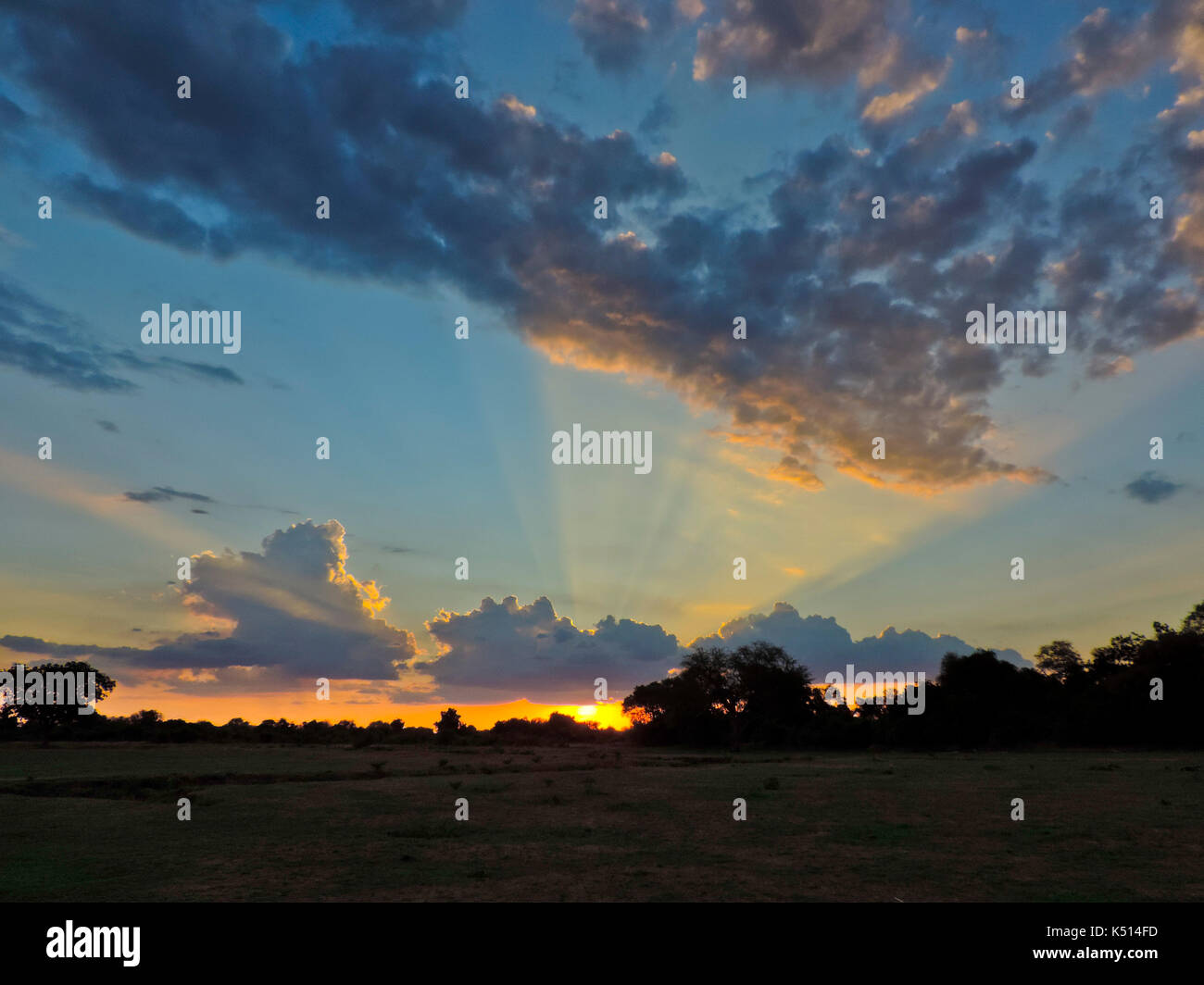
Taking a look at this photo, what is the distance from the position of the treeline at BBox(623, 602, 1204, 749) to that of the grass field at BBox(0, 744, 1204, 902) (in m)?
35.5

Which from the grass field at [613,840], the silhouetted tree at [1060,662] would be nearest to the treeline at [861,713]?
the silhouetted tree at [1060,662]

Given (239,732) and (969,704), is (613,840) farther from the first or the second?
(239,732)

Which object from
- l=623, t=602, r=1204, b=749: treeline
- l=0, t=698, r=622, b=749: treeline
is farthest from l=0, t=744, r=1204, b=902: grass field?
l=0, t=698, r=622, b=749: treeline

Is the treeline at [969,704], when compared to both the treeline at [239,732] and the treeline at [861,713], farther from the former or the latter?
the treeline at [239,732]

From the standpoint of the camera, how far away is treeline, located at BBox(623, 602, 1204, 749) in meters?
70.0

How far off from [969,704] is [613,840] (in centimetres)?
7341

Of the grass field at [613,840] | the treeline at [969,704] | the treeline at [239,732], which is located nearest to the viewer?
the grass field at [613,840]

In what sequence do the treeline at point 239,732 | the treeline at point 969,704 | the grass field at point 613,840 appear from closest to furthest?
1. the grass field at point 613,840
2. the treeline at point 969,704
3. the treeline at point 239,732

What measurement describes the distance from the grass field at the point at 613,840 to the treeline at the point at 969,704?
3553cm

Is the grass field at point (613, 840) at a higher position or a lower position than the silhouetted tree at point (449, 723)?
higher

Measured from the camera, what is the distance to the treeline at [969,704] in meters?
70.0

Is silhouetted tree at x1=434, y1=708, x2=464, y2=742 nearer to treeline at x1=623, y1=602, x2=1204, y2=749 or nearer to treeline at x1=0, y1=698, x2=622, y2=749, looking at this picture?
treeline at x1=0, y1=698, x2=622, y2=749

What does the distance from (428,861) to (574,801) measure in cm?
1343
